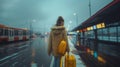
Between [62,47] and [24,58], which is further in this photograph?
[24,58]

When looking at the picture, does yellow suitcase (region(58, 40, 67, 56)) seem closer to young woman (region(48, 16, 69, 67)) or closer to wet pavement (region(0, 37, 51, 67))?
young woman (region(48, 16, 69, 67))

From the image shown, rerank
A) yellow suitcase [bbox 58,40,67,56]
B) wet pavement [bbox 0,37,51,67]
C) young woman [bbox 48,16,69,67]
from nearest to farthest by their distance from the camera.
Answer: yellow suitcase [bbox 58,40,67,56], young woman [bbox 48,16,69,67], wet pavement [bbox 0,37,51,67]

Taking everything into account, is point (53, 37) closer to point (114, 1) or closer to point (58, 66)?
point (58, 66)

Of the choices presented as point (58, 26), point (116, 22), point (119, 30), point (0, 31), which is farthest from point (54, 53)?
point (0, 31)

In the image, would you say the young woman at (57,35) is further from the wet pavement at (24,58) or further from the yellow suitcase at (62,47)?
the wet pavement at (24,58)

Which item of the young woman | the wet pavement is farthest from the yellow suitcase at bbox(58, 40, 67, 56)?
the wet pavement

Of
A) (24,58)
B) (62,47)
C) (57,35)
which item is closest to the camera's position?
(62,47)

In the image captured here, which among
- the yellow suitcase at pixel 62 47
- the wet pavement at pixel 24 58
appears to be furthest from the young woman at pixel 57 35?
the wet pavement at pixel 24 58

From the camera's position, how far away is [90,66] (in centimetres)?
1160

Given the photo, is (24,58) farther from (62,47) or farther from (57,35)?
(62,47)

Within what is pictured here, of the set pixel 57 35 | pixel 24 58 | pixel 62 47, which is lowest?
pixel 24 58

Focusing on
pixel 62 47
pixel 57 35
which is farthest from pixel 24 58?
pixel 62 47

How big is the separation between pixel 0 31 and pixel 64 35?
101 ft

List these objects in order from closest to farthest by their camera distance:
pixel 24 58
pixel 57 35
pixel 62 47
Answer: pixel 62 47 → pixel 57 35 → pixel 24 58
